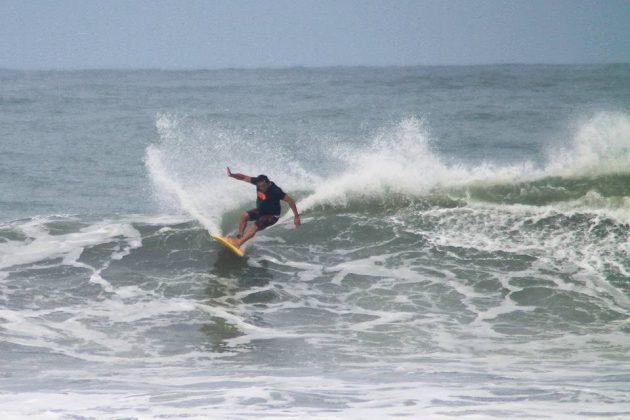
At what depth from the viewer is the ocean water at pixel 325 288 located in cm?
805

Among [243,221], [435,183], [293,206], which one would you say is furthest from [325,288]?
[435,183]

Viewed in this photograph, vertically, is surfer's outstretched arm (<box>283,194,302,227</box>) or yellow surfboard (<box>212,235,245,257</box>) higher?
surfer's outstretched arm (<box>283,194,302,227</box>)

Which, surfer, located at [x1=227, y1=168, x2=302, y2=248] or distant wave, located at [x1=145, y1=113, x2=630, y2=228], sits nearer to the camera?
surfer, located at [x1=227, y1=168, x2=302, y2=248]

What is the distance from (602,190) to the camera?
1627cm

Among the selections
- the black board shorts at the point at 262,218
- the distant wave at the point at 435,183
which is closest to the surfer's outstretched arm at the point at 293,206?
the black board shorts at the point at 262,218

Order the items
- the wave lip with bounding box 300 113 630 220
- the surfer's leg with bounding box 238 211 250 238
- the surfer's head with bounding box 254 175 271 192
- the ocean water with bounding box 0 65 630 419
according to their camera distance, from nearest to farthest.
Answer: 1. the ocean water with bounding box 0 65 630 419
2. the surfer's head with bounding box 254 175 271 192
3. the surfer's leg with bounding box 238 211 250 238
4. the wave lip with bounding box 300 113 630 220

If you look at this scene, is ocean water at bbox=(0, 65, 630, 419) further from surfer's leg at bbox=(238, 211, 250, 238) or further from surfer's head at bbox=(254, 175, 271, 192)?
surfer's head at bbox=(254, 175, 271, 192)

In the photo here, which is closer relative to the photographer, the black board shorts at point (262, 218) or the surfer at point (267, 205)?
the surfer at point (267, 205)

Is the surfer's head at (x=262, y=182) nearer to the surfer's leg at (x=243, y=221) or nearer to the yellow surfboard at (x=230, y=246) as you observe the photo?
the surfer's leg at (x=243, y=221)

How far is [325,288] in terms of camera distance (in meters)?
13.1

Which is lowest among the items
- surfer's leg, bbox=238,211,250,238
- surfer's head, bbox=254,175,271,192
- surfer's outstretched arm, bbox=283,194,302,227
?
surfer's leg, bbox=238,211,250,238

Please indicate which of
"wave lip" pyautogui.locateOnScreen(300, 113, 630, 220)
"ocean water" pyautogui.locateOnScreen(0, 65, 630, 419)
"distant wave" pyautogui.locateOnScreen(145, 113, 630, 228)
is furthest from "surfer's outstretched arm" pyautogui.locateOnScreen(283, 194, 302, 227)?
"wave lip" pyautogui.locateOnScreen(300, 113, 630, 220)

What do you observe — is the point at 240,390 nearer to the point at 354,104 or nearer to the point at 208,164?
the point at 208,164

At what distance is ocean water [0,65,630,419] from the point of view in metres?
8.05
